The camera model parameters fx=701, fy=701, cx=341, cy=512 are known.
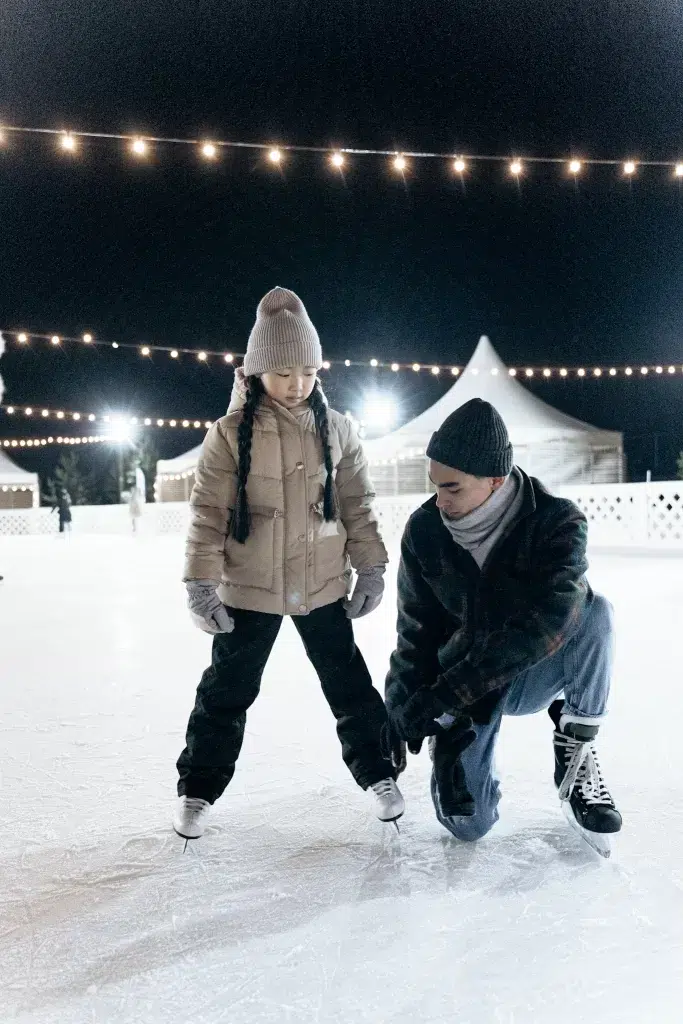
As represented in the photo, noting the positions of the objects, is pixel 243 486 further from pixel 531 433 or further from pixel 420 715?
pixel 531 433

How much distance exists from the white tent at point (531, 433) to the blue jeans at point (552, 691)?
304 inches

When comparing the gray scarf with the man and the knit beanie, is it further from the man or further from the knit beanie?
the knit beanie

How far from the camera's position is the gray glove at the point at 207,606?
1.12m

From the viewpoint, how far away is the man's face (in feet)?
3.36

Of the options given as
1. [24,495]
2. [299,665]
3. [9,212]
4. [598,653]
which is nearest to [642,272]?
[9,212]

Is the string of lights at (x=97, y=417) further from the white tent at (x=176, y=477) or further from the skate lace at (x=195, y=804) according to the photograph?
the skate lace at (x=195, y=804)

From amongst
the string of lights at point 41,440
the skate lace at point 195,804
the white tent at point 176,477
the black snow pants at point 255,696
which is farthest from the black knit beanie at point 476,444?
the string of lights at point 41,440

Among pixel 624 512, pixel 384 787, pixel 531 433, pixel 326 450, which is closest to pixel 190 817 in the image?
pixel 384 787

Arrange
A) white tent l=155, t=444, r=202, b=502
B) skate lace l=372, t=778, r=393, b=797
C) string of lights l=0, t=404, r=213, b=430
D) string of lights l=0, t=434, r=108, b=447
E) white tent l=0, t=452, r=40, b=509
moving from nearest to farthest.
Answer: skate lace l=372, t=778, r=393, b=797
string of lights l=0, t=404, r=213, b=430
white tent l=155, t=444, r=202, b=502
white tent l=0, t=452, r=40, b=509
string of lights l=0, t=434, r=108, b=447

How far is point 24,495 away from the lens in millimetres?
17906

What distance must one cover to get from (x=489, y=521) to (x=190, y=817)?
672mm

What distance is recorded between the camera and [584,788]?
1.07m

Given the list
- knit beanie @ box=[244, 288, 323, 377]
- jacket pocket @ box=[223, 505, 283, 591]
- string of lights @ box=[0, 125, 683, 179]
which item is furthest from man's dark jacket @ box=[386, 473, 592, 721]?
string of lights @ box=[0, 125, 683, 179]

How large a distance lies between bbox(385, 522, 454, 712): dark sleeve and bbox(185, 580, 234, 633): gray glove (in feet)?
0.93
